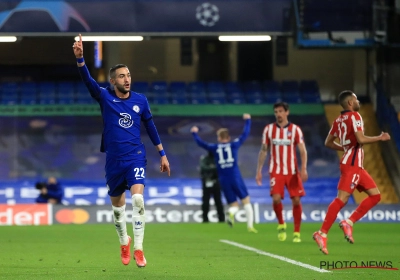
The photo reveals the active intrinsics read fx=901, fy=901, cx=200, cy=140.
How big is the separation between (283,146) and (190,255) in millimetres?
3657

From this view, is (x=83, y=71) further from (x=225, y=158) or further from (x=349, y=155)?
(x=225, y=158)

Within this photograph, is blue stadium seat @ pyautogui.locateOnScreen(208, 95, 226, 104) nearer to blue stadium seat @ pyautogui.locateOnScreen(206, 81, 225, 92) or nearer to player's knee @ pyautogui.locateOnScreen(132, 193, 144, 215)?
blue stadium seat @ pyautogui.locateOnScreen(206, 81, 225, 92)

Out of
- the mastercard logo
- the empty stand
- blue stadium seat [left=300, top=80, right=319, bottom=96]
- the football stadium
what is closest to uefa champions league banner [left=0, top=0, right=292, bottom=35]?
the football stadium

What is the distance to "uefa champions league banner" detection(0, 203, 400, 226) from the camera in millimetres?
22203

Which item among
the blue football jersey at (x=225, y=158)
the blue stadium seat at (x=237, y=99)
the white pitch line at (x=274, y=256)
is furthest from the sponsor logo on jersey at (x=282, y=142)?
the blue stadium seat at (x=237, y=99)

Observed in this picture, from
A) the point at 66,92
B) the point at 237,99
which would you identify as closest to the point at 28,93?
the point at 66,92

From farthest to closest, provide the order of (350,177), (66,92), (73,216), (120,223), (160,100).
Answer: (66,92), (160,100), (73,216), (350,177), (120,223)

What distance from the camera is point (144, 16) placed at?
25.6 m

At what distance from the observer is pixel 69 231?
1784 cm

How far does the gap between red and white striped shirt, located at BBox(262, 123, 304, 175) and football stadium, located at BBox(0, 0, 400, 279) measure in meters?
0.02

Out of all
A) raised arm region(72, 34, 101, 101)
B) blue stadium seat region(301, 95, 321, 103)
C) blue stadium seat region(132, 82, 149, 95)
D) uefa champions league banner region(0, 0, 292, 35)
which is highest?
uefa champions league banner region(0, 0, 292, 35)

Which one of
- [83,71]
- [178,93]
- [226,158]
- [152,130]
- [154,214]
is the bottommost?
[154,214]

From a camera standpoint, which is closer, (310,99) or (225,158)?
(225,158)

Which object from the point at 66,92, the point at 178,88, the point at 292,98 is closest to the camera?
the point at 66,92
